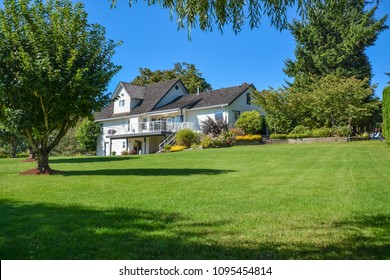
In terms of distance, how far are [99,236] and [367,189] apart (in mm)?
6656

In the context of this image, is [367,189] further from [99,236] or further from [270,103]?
[270,103]

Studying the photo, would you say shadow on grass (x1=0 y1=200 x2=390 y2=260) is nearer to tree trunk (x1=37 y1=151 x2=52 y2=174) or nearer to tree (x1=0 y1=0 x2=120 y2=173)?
tree (x1=0 y1=0 x2=120 y2=173)

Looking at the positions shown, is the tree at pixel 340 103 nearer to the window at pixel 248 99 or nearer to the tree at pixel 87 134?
the window at pixel 248 99

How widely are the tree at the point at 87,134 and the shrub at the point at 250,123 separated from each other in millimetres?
17991

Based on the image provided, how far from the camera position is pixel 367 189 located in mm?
8625

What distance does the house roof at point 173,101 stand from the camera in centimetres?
3687

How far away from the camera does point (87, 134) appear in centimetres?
4216

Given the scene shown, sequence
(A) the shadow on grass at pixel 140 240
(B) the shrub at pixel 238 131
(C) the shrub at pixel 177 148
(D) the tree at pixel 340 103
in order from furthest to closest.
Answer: (B) the shrub at pixel 238 131 → (C) the shrub at pixel 177 148 → (D) the tree at pixel 340 103 → (A) the shadow on grass at pixel 140 240

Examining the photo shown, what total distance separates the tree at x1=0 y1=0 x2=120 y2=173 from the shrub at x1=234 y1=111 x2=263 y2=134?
20234 millimetres

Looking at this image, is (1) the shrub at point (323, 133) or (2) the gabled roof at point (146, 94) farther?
(2) the gabled roof at point (146, 94)

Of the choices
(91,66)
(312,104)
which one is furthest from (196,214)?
(312,104)

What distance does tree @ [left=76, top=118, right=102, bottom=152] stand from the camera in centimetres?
4209

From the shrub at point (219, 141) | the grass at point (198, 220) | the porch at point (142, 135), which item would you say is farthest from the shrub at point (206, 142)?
the grass at point (198, 220)

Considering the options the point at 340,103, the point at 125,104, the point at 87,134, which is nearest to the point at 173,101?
the point at 125,104
